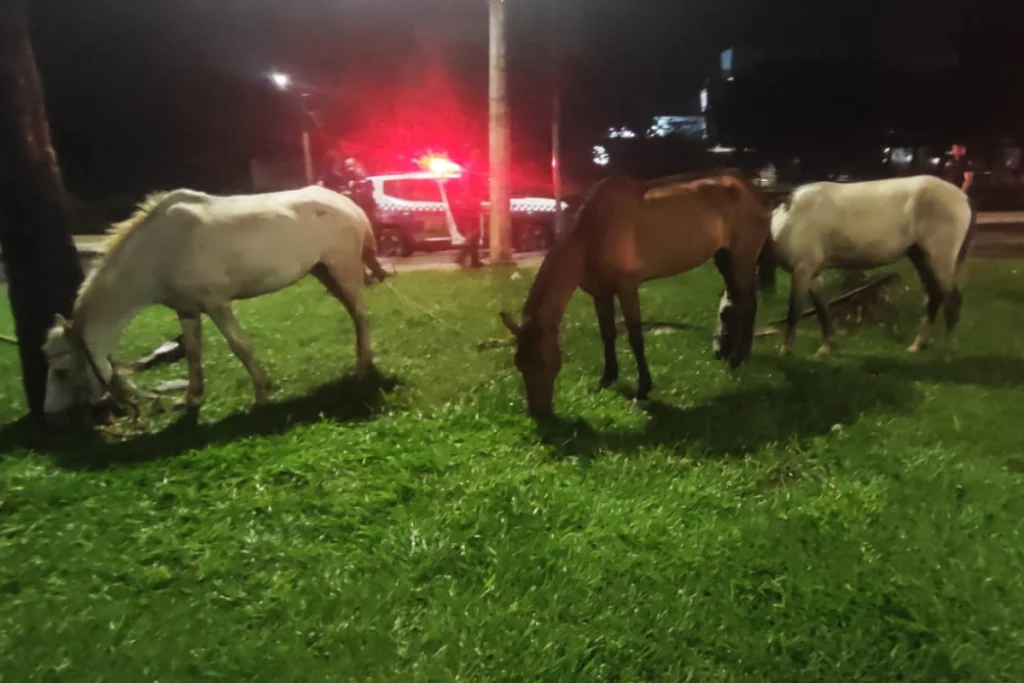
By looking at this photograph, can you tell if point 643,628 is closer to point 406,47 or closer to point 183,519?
point 183,519

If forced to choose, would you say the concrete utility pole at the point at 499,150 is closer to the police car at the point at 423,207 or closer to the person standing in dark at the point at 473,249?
the person standing in dark at the point at 473,249

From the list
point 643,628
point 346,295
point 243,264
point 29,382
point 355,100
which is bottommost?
point 643,628

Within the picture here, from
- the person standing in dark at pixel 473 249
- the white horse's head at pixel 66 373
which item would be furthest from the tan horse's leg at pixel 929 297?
Result: the person standing in dark at pixel 473 249

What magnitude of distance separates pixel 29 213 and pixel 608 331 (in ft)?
13.7

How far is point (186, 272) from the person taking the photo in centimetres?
538

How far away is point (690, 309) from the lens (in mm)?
9211

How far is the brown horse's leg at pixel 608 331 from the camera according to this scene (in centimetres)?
607

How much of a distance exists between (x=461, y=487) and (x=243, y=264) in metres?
2.34

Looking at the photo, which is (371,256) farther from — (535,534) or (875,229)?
(875,229)

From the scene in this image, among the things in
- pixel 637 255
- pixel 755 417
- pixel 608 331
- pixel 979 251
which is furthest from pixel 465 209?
pixel 755 417

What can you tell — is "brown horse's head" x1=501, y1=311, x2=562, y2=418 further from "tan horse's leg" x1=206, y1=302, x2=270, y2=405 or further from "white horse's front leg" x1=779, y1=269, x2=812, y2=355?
"white horse's front leg" x1=779, y1=269, x2=812, y2=355

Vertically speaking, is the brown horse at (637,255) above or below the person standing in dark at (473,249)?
above

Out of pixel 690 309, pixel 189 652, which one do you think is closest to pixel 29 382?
pixel 189 652

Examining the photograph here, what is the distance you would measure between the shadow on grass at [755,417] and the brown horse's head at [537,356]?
0.23 meters
